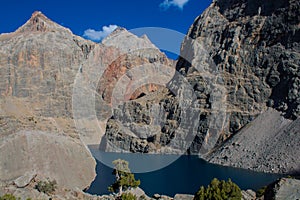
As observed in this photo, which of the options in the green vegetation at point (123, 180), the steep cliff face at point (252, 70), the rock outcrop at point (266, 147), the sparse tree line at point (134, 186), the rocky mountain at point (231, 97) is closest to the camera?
the sparse tree line at point (134, 186)

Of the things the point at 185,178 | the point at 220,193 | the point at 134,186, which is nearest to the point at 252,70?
the point at 185,178

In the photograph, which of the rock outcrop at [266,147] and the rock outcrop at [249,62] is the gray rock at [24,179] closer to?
the rock outcrop at [266,147]

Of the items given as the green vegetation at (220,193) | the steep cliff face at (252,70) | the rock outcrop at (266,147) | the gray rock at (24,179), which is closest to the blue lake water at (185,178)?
the rock outcrop at (266,147)

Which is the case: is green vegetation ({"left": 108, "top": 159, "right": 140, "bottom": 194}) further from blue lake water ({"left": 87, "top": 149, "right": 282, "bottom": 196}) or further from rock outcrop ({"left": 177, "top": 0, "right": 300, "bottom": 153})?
rock outcrop ({"left": 177, "top": 0, "right": 300, "bottom": 153})

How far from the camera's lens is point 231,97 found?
130000 millimetres

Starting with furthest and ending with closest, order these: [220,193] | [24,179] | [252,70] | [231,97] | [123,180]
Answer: [231,97]
[252,70]
[123,180]
[24,179]
[220,193]

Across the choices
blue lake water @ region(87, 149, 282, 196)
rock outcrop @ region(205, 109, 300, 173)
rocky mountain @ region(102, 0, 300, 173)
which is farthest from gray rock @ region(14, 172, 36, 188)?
rocky mountain @ region(102, 0, 300, 173)

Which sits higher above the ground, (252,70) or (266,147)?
(252,70)

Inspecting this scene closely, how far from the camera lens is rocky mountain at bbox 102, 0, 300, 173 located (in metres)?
101

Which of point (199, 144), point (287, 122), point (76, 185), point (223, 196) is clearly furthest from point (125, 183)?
point (199, 144)

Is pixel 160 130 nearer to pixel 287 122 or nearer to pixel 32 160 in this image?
pixel 287 122

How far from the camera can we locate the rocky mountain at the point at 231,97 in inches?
3986

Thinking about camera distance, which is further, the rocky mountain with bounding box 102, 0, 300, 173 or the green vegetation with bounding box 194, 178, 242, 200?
the rocky mountain with bounding box 102, 0, 300, 173

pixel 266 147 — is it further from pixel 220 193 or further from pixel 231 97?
pixel 220 193
